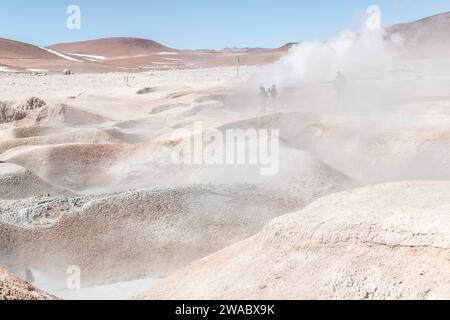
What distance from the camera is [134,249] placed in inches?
282

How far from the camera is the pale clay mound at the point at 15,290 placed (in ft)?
11.8

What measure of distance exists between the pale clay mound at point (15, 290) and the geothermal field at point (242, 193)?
0.06 ft

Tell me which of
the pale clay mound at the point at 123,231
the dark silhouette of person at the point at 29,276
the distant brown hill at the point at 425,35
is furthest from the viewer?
the distant brown hill at the point at 425,35

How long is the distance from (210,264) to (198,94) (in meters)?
15.2

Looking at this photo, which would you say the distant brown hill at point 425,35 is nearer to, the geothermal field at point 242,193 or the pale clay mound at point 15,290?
the geothermal field at point 242,193

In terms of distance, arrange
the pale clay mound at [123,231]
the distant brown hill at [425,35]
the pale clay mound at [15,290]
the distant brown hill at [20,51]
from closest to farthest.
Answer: the pale clay mound at [15,290]
the pale clay mound at [123,231]
the distant brown hill at [425,35]
the distant brown hill at [20,51]

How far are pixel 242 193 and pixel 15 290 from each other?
4.77 meters

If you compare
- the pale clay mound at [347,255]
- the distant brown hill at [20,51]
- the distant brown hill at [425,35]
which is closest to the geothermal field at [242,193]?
the pale clay mound at [347,255]

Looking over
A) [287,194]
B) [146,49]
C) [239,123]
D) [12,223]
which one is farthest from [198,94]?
[146,49]

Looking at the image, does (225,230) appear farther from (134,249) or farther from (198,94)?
(198,94)

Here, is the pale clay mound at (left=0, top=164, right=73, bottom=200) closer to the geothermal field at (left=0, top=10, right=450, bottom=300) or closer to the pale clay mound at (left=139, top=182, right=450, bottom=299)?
the geothermal field at (left=0, top=10, right=450, bottom=300)

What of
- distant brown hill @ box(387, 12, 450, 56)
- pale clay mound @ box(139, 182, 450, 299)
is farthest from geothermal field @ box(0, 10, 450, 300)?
distant brown hill @ box(387, 12, 450, 56)

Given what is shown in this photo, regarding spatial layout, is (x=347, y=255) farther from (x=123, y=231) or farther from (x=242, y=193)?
(x=242, y=193)

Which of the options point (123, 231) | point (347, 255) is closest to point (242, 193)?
point (123, 231)
